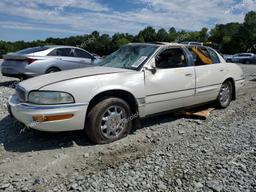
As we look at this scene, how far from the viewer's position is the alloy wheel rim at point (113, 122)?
4.45m

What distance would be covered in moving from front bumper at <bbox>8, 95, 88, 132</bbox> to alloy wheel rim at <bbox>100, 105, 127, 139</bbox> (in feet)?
1.13

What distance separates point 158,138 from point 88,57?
7198 mm

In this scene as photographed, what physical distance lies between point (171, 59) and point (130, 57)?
0.75m

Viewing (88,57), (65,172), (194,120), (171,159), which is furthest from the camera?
(88,57)

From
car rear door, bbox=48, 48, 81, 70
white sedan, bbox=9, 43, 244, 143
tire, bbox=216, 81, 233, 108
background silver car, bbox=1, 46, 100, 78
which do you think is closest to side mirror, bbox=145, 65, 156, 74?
white sedan, bbox=9, 43, 244, 143

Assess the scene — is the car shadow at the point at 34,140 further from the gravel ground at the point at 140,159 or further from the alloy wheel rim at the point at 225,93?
the alloy wheel rim at the point at 225,93

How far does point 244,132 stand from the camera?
5.08 meters

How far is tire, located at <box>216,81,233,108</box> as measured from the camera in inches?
258

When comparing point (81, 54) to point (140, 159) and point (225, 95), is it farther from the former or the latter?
point (140, 159)

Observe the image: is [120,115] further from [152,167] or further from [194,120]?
[194,120]

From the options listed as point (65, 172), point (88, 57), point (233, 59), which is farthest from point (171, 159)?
point (233, 59)

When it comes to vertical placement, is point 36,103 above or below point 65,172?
above

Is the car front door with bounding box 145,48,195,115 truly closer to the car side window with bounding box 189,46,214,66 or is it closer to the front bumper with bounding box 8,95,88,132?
the car side window with bounding box 189,46,214,66

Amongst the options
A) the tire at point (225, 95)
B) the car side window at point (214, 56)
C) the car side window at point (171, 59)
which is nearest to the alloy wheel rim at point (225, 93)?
the tire at point (225, 95)
